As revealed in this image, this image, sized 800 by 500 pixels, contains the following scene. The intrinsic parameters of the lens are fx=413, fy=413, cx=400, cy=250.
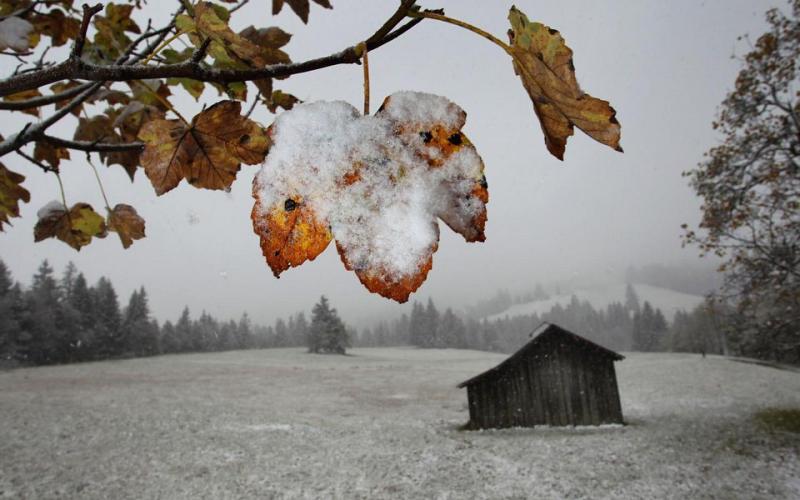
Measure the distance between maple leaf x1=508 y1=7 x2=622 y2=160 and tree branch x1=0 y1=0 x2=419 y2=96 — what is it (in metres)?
0.13

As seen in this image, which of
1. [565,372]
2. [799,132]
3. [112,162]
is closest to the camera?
[112,162]

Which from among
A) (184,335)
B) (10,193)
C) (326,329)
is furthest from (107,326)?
(10,193)

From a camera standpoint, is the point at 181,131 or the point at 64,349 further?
the point at 64,349

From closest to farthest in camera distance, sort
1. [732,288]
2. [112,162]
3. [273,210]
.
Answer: [273,210]
[112,162]
[732,288]

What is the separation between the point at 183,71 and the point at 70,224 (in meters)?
1.27

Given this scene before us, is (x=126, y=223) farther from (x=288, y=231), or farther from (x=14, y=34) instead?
(x=288, y=231)

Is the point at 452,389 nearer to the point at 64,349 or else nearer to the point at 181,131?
the point at 181,131

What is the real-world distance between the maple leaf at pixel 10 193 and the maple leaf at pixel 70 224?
312mm

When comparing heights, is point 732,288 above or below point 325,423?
above

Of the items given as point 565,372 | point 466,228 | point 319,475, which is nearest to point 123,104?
point 466,228

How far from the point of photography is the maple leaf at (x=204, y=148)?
614 mm

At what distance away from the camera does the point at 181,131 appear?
67 centimetres

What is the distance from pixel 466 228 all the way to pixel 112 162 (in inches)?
69.4

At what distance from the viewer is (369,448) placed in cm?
1520
